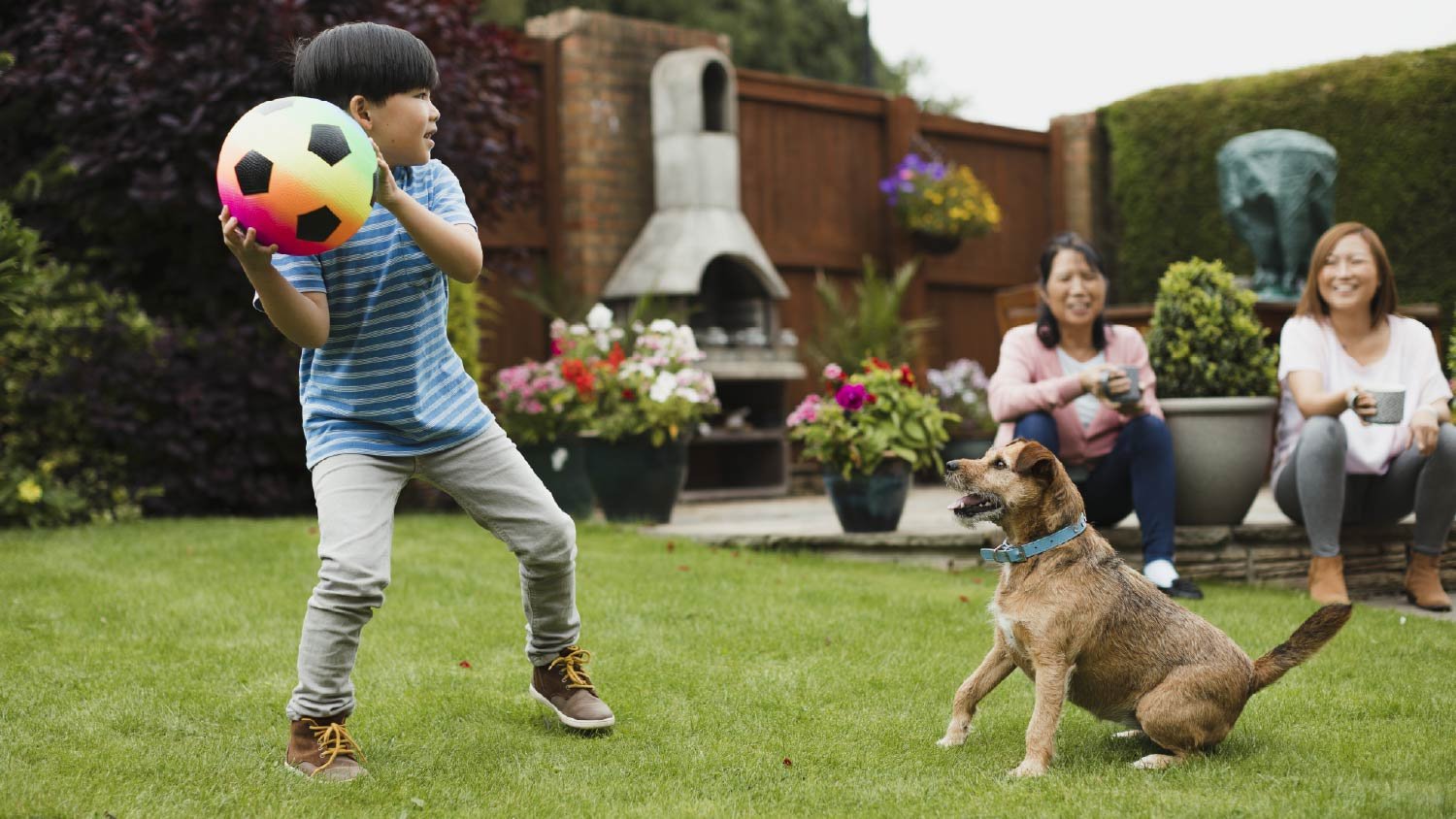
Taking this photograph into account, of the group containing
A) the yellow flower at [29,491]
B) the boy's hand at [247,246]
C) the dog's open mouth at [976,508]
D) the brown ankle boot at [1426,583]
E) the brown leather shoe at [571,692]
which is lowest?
the brown ankle boot at [1426,583]

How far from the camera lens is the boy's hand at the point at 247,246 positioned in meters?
2.58

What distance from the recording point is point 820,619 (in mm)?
4688

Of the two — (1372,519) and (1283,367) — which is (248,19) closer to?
(1283,367)

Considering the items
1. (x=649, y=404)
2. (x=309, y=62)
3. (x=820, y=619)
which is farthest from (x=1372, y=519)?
(x=309, y=62)

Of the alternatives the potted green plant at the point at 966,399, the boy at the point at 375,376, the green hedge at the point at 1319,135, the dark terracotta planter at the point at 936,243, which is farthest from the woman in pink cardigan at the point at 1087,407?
the green hedge at the point at 1319,135

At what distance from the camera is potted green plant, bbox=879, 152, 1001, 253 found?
10719 millimetres

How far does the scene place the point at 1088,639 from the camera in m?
3.04

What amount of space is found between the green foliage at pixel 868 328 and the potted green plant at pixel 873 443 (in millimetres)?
3408

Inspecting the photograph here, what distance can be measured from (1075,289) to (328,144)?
11.0 feet

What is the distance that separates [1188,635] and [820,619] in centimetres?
180

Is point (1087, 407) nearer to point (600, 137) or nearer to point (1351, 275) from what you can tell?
point (1351, 275)

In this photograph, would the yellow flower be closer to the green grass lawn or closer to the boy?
the green grass lawn

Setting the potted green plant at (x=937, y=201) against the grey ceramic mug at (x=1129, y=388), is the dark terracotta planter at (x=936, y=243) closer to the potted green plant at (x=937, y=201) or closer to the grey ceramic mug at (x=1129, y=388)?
the potted green plant at (x=937, y=201)

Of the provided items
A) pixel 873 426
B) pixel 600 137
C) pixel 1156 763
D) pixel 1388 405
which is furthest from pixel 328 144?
pixel 600 137
